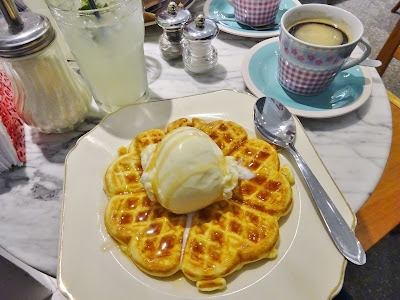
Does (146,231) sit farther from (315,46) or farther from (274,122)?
(315,46)

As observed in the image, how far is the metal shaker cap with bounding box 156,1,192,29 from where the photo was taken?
116 cm

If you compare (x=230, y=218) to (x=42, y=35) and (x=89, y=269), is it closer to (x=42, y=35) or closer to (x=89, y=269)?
(x=89, y=269)

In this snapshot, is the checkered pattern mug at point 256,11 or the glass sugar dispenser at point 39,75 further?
the checkered pattern mug at point 256,11

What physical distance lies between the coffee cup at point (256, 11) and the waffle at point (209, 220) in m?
0.67

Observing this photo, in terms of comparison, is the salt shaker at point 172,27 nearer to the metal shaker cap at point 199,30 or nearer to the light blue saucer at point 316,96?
the metal shaker cap at point 199,30

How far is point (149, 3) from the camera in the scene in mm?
1381

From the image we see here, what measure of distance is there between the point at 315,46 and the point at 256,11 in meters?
0.46

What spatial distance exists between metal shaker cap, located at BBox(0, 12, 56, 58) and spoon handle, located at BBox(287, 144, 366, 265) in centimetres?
74

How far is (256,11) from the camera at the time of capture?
131 centimetres

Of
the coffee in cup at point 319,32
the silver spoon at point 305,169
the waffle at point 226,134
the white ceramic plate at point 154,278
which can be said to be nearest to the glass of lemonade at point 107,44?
the white ceramic plate at point 154,278

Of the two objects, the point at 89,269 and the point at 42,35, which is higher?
the point at 42,35

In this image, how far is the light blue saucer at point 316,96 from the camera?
3.36 ft

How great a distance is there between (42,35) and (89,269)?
59 centimetres

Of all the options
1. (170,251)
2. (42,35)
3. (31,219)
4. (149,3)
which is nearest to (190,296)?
(170,251)
